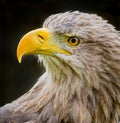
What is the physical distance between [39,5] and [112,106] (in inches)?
170

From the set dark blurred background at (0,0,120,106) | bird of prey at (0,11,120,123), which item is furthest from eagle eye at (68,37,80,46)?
dark blurred background at (0,0,120,106)

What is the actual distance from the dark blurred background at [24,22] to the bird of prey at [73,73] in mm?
4090

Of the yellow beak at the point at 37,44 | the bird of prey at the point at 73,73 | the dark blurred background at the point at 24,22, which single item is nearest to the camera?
the yellow beak at the point at 37,44

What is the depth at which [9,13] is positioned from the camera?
9453 millimetres

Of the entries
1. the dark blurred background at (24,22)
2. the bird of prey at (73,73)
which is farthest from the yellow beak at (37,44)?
Answer: the dark blurred background at (24,22)

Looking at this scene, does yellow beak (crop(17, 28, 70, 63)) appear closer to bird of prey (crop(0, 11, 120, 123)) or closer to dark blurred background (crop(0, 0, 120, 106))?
bird of prey (crop(0, 11, 120, 123))

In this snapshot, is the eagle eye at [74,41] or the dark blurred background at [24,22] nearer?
the eagle eye at [74,41]

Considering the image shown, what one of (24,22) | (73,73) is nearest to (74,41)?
(73,73)

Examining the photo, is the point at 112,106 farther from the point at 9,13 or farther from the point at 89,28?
the point at 9,13

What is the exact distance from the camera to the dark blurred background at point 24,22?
9.27 meters

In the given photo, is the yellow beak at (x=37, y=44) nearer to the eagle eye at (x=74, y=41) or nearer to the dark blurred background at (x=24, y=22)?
the eagle eye at (x=74, y=41)

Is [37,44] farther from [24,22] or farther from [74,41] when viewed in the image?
[24,22]

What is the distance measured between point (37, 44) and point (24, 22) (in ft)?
15.0

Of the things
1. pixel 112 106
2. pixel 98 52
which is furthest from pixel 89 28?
pixel 112 106
